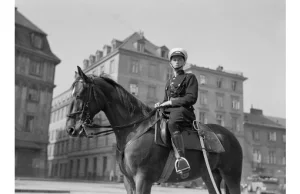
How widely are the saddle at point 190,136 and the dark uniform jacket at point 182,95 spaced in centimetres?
12

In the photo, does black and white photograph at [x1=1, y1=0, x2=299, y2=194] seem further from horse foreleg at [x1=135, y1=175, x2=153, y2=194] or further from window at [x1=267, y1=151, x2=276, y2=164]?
window at [x1=267, y1=151, x2=276, y2=164]

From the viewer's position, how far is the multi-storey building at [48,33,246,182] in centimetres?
3162

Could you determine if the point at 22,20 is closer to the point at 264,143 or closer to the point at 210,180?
the point at 210,180

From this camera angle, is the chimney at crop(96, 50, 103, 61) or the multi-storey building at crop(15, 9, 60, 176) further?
the chimney at crop(96, 50, 103, 61)

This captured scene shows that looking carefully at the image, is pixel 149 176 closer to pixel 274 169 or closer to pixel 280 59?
pixel 280 59

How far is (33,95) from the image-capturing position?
2656cm

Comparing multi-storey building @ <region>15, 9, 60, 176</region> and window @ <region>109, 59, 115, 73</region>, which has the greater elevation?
window @ <region>109, 59, 115, 73</region>

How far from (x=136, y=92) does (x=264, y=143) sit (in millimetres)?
19875

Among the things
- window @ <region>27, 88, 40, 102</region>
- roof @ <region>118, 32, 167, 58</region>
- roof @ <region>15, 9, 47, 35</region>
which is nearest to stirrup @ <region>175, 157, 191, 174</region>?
roof @ <region>15, 9, 47, 35</region>

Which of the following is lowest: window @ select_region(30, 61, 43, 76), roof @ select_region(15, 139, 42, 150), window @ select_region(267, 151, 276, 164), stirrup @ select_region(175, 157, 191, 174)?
window @ select_region(267, 151, 276, 164)

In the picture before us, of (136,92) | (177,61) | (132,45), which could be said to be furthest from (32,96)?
(177,61)
